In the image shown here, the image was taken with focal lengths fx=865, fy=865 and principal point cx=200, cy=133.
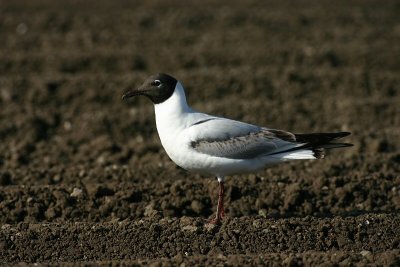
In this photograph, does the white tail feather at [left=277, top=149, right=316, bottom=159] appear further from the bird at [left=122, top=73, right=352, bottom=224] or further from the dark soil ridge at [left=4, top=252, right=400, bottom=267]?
the dark soil ridge at [left=4, top=252, right=400, bottom=267]

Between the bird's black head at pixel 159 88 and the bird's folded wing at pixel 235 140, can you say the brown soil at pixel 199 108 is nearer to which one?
the bird's folded wing at pixel 235 140

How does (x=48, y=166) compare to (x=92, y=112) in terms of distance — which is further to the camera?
(x=92, y=112)

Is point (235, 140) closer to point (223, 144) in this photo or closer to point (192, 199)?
point (223, 144)

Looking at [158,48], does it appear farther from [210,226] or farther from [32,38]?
[210,226]

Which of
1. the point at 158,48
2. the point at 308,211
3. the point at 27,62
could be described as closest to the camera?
the point at 308,211

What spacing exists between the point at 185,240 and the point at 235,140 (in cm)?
94

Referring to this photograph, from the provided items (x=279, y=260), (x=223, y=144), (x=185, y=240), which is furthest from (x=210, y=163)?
(x=279, y=260)

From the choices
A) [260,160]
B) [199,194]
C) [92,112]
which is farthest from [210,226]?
[92,112]

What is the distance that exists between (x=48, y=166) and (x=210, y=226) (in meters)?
3.70

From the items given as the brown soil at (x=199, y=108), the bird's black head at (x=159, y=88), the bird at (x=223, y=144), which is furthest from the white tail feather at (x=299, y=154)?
the bird's black head at (x=159, y=88)

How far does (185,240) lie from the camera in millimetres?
6598

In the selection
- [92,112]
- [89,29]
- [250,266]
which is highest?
[89,29]

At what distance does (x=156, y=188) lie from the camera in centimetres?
802

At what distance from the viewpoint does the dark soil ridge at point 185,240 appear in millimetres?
6566
